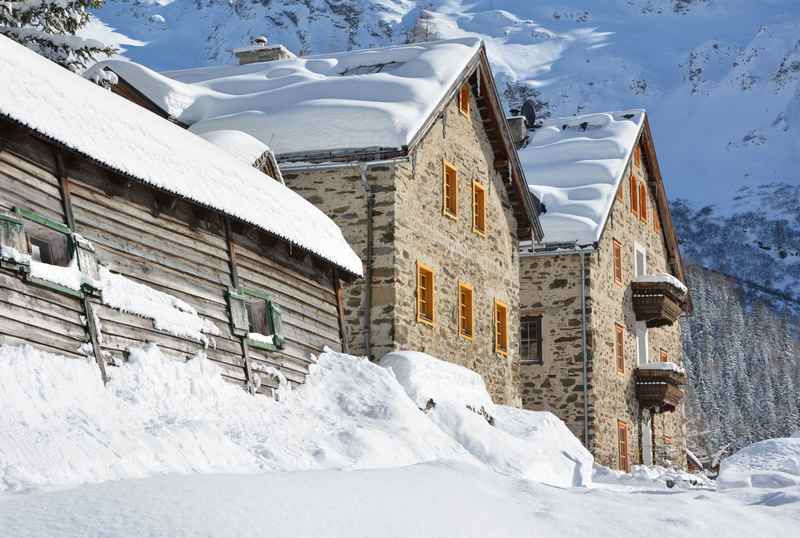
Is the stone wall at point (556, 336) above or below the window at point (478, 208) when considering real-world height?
below

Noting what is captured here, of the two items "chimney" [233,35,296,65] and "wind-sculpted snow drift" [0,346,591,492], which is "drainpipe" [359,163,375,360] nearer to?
"wind-sculpted snow drift" [0,346,591,492]

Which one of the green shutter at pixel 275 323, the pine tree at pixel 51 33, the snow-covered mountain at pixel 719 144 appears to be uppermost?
the snow-covered mountain at pixel 719 144

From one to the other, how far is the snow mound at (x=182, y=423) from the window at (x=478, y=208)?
8233 mm

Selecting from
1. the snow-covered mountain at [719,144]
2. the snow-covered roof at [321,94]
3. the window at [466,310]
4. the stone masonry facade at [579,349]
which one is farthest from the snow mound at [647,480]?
the snow-covered mountain at [719,144]

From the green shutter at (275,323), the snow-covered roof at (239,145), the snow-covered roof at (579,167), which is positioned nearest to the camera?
the green shutter at (275,323)

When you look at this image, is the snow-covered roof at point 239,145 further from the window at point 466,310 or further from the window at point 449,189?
the window at point 466,310

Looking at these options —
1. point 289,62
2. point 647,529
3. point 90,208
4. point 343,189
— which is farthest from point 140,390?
point 289,62

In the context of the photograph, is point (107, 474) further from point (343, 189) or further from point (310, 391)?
point (343, 189)

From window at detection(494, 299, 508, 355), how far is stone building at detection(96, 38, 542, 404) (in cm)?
3

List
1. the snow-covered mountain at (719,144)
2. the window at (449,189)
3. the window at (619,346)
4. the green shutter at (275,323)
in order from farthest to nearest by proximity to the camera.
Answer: the snow-covered mountain at (719,144)
the window at (619,346)
the window at (449,189)
the green shutter at (275,323)

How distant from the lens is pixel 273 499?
31.6 ft

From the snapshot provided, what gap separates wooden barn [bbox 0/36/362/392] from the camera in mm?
11805

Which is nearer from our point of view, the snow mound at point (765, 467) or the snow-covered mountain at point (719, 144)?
the snow mound at point (765, 467)

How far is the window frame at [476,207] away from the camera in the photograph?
2464cm
